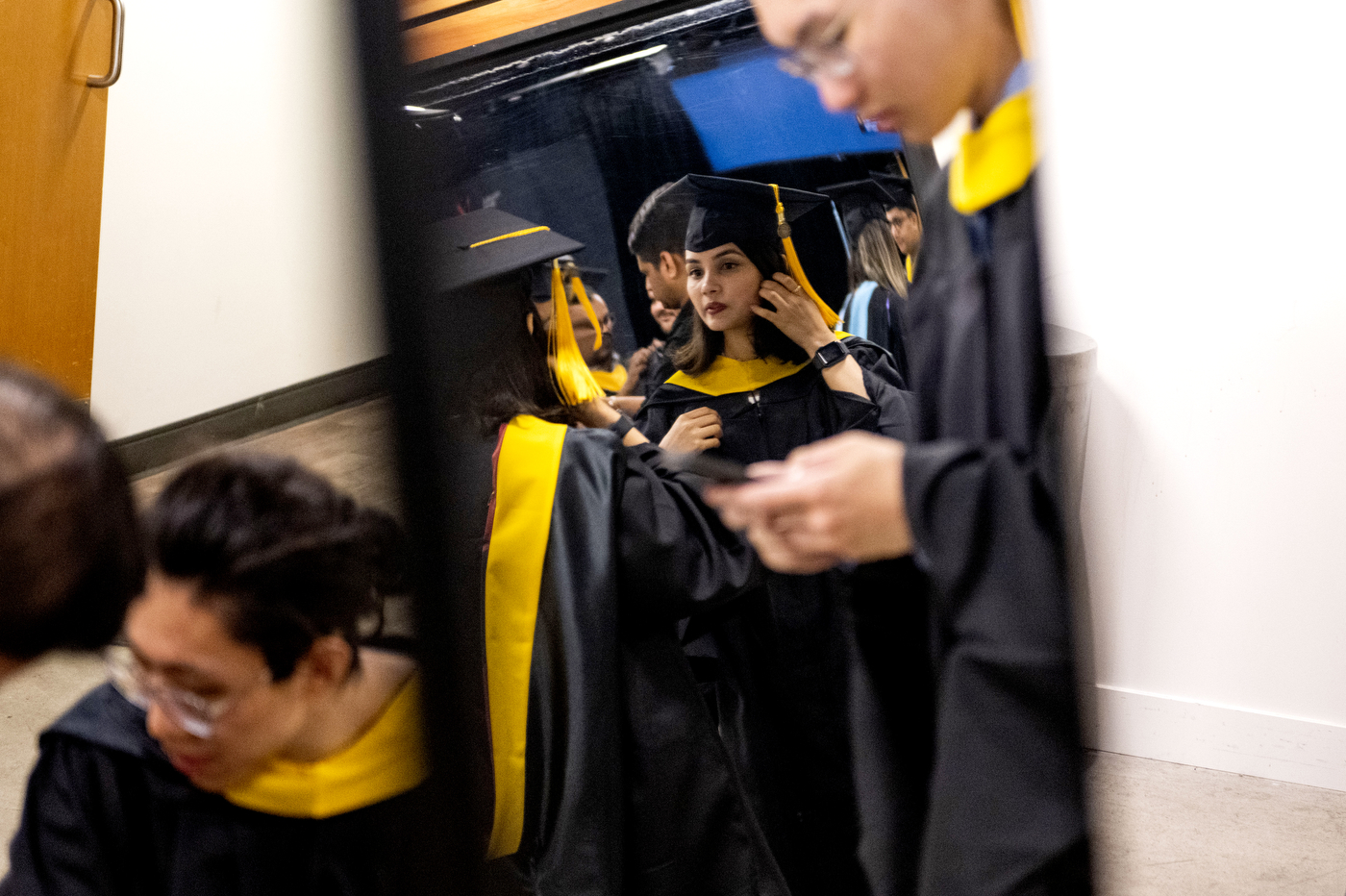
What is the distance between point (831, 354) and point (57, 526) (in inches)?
28.1

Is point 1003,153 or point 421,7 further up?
point 421,7

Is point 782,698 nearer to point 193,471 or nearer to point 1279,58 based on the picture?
point 193,471

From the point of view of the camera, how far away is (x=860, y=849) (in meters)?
0.72

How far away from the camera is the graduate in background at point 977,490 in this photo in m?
0.59

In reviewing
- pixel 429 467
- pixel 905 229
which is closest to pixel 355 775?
pixel 429 467

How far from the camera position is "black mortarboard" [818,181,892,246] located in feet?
3.13

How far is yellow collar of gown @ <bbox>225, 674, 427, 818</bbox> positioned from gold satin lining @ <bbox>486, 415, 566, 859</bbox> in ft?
1.28

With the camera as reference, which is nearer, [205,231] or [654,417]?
[205,231]

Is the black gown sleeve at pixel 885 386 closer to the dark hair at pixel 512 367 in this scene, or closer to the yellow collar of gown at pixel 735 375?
the yellow collar of gown at pixel 735 375

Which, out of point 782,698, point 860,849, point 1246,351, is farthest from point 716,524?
point 1246,351

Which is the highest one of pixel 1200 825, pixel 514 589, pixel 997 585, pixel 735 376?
pixel 735 376

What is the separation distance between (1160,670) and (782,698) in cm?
164

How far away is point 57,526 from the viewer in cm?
59

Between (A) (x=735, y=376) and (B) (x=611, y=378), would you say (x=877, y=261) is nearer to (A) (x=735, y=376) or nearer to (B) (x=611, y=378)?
(A) (x=735, y=376)
